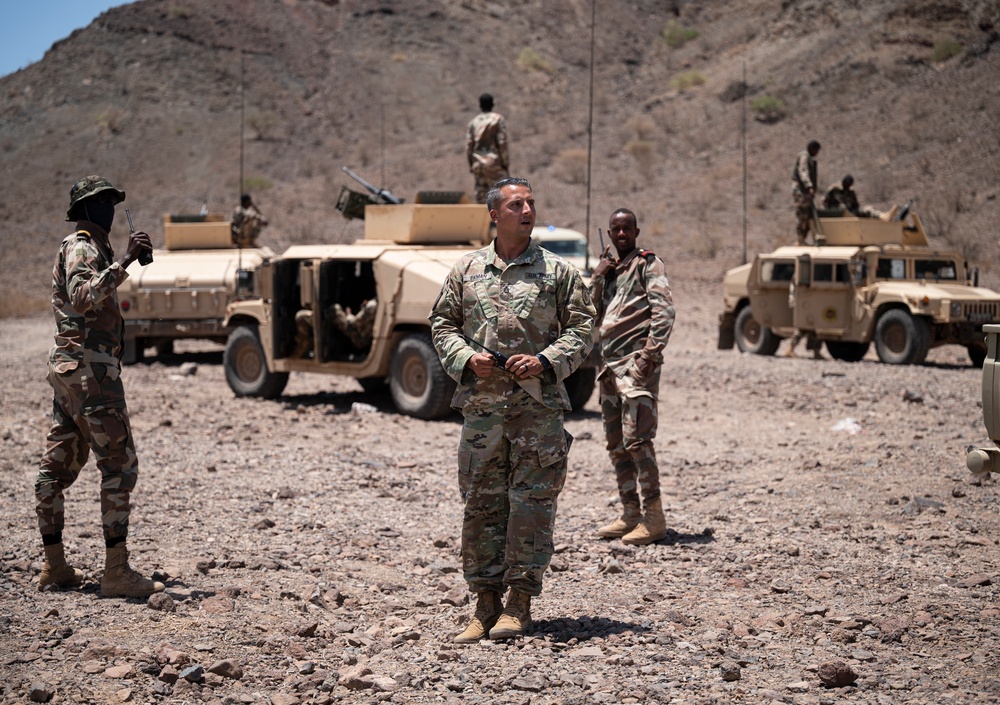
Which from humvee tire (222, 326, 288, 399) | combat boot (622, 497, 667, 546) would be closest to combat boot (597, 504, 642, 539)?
combat boot (622, 497, 667, 546)

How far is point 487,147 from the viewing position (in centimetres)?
1295

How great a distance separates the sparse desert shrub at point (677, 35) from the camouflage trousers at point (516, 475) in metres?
43.3

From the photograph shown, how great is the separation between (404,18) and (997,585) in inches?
1865

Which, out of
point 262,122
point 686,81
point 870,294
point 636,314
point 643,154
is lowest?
point 636,314

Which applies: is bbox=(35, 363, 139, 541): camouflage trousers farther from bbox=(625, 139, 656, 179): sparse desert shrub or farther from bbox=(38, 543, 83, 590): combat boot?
bbox=(625, 139, 656, 179): sparse desert shrub

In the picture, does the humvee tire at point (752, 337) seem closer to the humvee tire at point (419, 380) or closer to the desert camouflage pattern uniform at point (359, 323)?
the humvee tire at point (419, 380)

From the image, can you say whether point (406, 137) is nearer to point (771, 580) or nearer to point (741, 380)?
point (741, 380)

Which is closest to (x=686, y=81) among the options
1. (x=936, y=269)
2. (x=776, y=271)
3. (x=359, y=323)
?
(x=776, y=271)

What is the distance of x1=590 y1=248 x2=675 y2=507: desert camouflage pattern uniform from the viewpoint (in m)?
6.38

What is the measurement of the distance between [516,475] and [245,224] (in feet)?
45.0

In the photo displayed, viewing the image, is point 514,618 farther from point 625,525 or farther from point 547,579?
point 625,525

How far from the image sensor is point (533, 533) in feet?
15.5

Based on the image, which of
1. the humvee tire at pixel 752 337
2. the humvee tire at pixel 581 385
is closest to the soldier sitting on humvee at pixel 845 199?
the humvee tire at pixel 752 337

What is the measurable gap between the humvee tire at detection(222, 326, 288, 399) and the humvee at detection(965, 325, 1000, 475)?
9.23 meters
